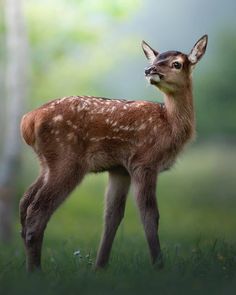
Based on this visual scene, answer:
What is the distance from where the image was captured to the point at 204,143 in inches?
1182

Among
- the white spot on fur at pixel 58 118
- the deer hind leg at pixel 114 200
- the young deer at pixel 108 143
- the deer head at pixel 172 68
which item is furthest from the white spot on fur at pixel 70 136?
the deer head at pixel 172 68

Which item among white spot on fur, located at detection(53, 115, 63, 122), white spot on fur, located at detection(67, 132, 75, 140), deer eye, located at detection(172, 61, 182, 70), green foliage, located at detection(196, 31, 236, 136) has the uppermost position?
deer eye, located at detection(172, 61, 182, 70)

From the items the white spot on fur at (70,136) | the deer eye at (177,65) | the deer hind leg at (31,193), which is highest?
the deer eye at (177,65)

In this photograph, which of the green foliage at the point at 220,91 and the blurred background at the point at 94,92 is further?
the green foliage at the point at 220,91

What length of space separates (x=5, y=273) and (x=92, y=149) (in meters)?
1.48

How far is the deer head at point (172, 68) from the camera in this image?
7.48m

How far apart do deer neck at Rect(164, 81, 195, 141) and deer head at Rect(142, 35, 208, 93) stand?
8cm

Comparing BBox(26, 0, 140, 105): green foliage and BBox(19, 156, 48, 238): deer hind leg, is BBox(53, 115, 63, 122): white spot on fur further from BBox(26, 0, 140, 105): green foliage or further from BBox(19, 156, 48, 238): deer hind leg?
BBox(26, 0, 140, 105): green foliage

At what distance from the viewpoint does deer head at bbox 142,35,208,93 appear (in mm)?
7484

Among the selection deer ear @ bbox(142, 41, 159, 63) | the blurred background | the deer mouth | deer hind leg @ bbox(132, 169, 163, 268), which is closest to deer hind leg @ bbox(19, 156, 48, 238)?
deer hind leg @ bbox(132, 169, 163, 268)

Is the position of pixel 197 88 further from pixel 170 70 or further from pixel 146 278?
pixel 146 278

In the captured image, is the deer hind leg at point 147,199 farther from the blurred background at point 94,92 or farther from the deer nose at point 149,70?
the blurred background at point 94,92

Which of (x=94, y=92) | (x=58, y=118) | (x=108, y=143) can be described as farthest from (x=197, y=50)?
(x=94, y=92)

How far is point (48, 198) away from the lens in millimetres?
7332
